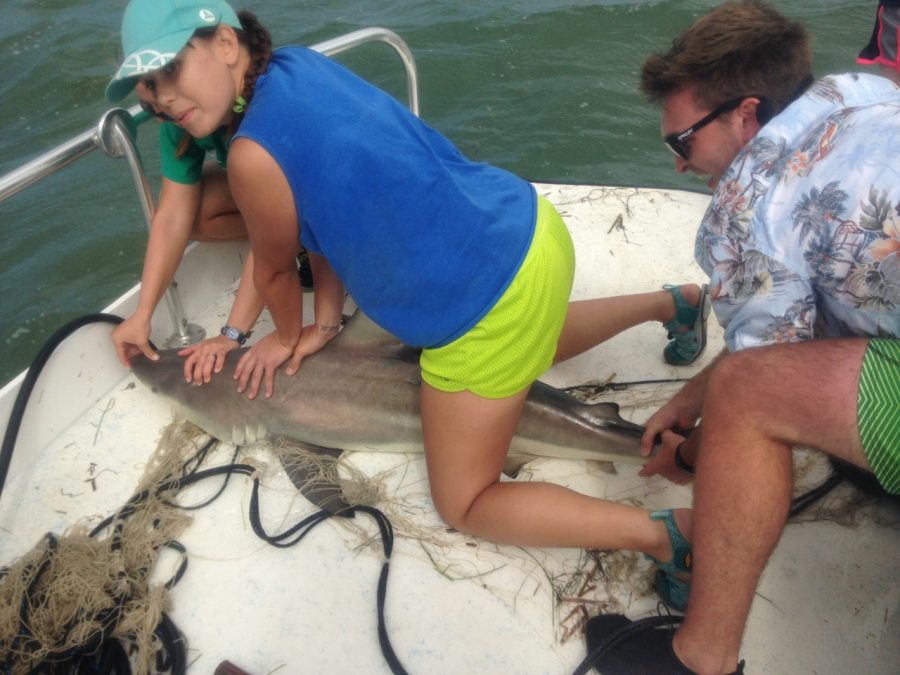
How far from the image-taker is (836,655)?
6.59ft

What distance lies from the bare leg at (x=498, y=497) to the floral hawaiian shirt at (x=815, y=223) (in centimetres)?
65

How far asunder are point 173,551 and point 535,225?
1.59 m

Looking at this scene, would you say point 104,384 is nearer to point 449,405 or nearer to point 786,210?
point 449,405

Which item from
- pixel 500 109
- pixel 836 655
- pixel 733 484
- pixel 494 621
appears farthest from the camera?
pixel 500 109

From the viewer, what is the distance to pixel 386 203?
2000 millimetres

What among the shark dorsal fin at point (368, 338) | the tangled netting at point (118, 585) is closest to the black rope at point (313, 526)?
the tangled netting at point (118, 585)

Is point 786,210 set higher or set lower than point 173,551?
higher

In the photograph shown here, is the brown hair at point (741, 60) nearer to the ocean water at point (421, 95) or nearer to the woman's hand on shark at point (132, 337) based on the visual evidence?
the woman's hand on shark at point (132, 337)

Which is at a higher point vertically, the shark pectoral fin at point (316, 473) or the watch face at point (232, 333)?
the watch face at point (232, 333)

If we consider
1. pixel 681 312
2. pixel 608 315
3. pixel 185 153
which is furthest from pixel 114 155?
pixel 681 312

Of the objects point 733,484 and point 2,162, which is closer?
point 733,484

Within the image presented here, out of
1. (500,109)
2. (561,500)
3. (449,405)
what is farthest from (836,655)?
(500,109)

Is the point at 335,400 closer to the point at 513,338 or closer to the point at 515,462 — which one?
the point at 515,462

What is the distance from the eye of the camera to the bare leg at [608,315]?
9.40ft
